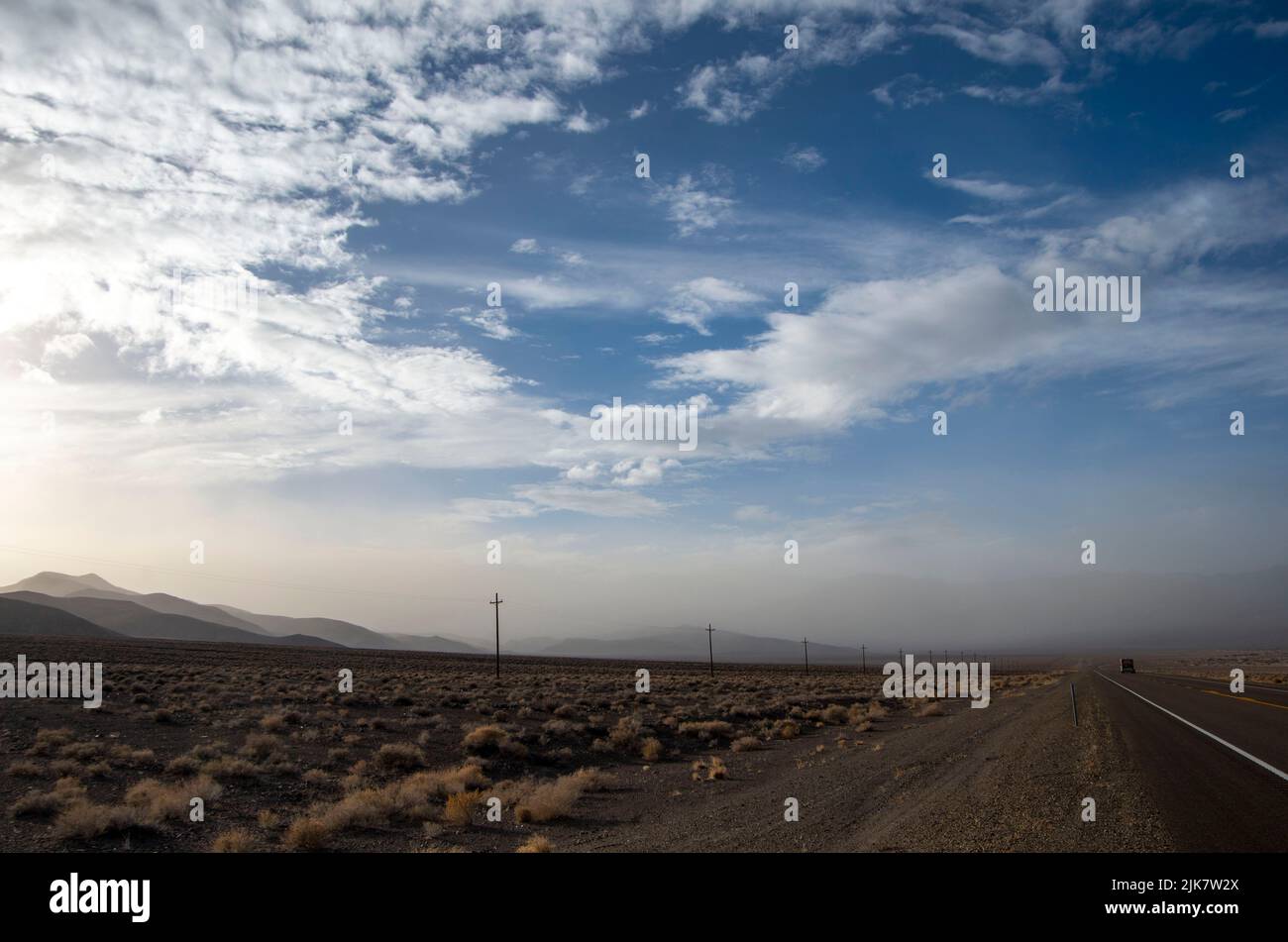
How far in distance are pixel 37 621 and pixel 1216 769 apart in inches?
7855

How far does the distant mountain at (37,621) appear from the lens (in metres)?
150

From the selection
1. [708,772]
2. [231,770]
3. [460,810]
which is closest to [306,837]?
[460,810]

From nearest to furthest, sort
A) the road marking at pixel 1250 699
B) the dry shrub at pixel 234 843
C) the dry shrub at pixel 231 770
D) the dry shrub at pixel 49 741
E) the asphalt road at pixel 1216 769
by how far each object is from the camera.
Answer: the asphalt road at pixel 1216 769 → the dry shrub at pixel 234 843 → the dry shrub at pixel 231 770 → the dry shrub at pixel 49 741 → the road marking at pixel 1250 699

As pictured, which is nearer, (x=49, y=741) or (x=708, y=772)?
(x=49, y=741)

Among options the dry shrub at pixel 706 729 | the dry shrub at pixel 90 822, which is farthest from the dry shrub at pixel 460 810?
the dry shrub at pixel 706 729

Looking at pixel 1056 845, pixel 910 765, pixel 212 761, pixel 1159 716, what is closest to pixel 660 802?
pixel 910 765

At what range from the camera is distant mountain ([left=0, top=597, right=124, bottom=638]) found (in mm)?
150000

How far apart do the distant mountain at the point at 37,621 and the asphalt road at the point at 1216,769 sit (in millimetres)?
176839

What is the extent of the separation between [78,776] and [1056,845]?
59.5 feet

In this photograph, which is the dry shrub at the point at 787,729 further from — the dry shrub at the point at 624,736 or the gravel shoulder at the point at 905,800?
the dry shrub at the point at 624,736

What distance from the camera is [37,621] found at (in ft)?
513

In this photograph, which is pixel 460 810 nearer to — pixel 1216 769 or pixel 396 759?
pixel 396 759
